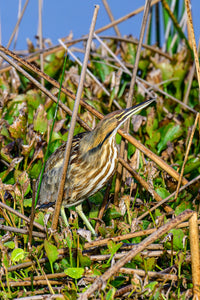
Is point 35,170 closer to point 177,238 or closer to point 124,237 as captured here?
point 124,237

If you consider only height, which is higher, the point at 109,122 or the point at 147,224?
the point at 109,122

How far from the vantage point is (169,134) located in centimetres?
321

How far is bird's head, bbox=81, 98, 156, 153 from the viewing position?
2.27 metres

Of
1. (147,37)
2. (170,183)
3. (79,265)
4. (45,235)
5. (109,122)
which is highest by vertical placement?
(147,37)

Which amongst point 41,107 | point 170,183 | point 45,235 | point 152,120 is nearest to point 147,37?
point 152,120

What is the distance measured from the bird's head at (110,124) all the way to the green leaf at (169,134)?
85 centimetres

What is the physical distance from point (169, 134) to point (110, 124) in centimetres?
99

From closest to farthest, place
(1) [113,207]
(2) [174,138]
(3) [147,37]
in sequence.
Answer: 1. (1) [113,207]
2. (2) [174,138]
3. (3) [147,37]

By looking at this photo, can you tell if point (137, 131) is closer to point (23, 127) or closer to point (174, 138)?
point (174, 138)

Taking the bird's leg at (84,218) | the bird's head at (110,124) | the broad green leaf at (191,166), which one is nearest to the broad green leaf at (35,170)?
the bird's leg at (84,218)

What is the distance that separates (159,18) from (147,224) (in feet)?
8.56

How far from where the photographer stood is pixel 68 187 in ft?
7.99

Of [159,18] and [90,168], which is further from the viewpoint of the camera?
[159,18]

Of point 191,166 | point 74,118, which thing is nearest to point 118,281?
point 74,118
